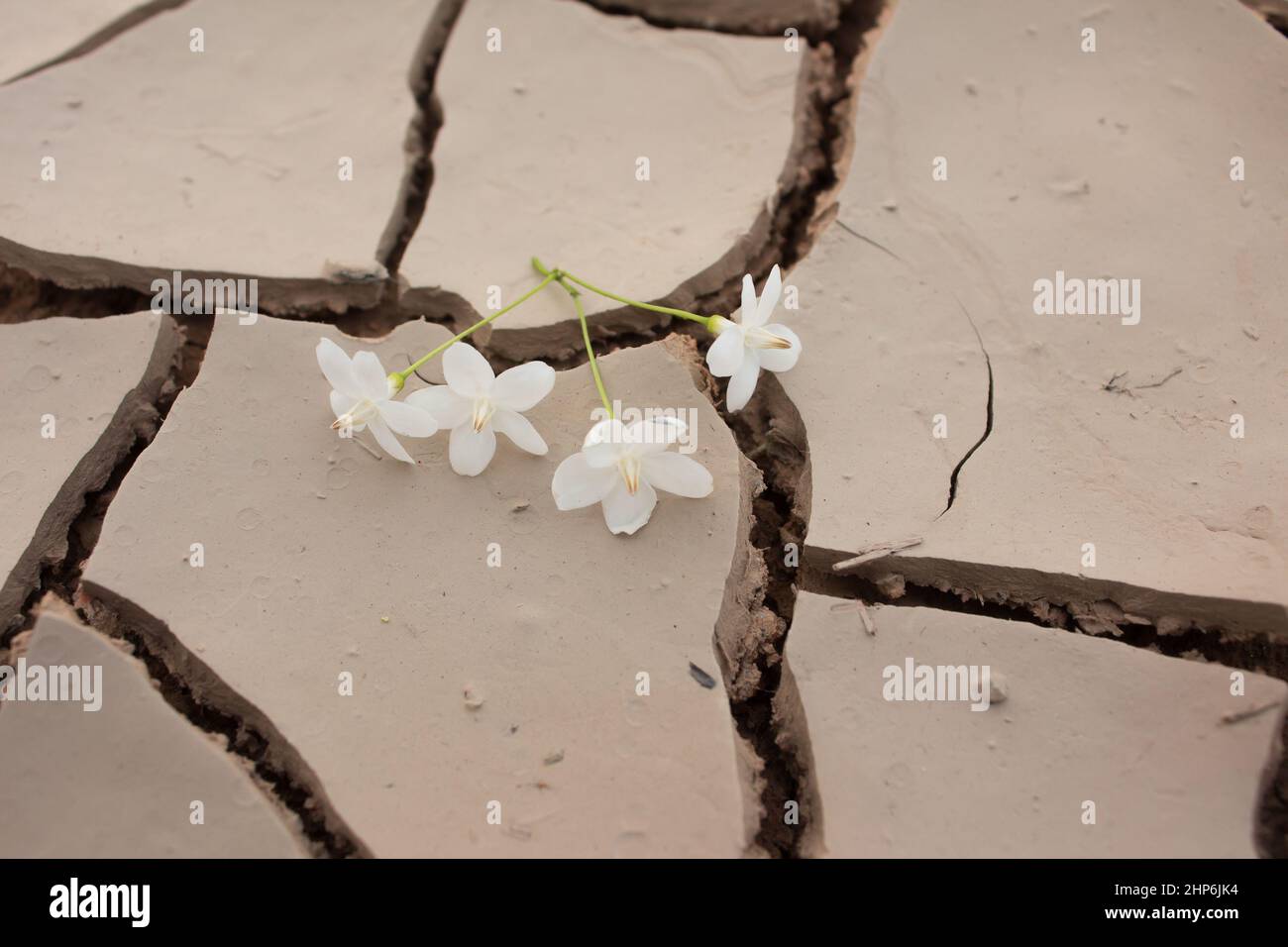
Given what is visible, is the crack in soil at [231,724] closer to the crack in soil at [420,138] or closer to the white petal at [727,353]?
the crack in soil at [420,138]

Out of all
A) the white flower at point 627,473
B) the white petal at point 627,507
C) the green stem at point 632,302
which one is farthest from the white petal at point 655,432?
the green stem at point 632,302

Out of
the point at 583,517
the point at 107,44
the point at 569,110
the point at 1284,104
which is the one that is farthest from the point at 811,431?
the point at 107,44

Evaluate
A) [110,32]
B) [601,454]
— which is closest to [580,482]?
[601,454]

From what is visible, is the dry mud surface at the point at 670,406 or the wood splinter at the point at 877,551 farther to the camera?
the wood splinter at the point at 877,551

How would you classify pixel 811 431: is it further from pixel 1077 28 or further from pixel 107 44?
pixel 107 44

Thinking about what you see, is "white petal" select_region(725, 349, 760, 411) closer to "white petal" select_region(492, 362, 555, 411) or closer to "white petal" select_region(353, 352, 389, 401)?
"white petal" select_region(492, 362, 555, 411)

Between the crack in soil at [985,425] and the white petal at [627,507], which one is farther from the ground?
the crack in soil at [985,425]
